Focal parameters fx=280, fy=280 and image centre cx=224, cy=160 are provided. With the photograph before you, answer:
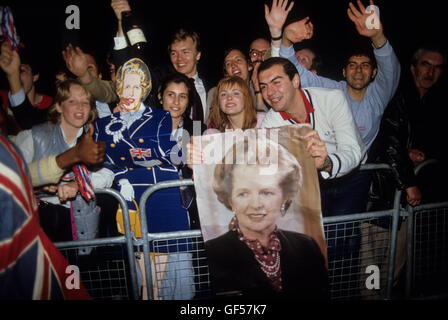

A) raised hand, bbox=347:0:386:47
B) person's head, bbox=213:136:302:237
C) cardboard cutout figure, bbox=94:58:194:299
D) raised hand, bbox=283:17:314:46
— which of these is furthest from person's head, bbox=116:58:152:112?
raised hand, bbox=347:0:386:47

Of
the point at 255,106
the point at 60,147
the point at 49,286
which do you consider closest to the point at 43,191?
the point at 60,147

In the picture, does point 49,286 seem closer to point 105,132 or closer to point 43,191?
point 43,191

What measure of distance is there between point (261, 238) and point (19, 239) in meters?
1.24

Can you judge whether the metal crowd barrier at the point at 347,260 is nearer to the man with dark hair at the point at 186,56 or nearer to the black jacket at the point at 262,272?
the black jacket at the point at 262,272

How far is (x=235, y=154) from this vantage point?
1726mm

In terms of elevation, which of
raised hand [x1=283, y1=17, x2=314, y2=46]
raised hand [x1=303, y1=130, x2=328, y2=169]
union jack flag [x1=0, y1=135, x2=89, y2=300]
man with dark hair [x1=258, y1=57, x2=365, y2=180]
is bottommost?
union jack flag [x1=0, y1=135, x2=89, y2=300]

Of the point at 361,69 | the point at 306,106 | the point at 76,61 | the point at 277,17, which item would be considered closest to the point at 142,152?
the point at 76,61

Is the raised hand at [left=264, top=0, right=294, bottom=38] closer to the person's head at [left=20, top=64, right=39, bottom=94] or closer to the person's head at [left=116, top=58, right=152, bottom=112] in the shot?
the person's head at [left=116, top=58, right=152, bottom=112]

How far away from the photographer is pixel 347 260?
2.13m

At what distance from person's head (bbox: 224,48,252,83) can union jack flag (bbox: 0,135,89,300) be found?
5.83 ft

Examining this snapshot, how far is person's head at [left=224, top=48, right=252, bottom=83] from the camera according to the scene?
2.44 metres

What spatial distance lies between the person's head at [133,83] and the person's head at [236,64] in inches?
28.8
